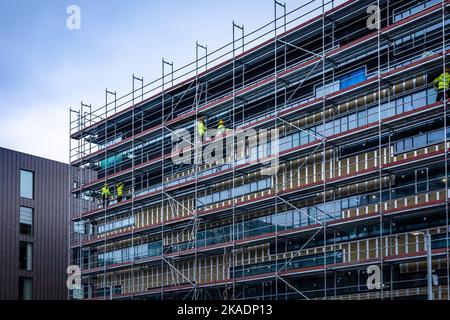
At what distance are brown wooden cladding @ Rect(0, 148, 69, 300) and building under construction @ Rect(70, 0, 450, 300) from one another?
11.0 ft

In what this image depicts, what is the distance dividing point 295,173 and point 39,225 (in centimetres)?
2291

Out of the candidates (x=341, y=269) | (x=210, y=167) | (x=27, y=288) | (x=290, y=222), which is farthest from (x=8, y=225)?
(x=341, y=269)

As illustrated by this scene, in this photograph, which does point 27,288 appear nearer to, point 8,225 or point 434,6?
point 8,225

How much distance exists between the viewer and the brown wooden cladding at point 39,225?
50531mm

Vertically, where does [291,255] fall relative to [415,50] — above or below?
below

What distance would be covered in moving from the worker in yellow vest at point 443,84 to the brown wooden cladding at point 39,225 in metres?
31.6

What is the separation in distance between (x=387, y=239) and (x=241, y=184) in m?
10.6

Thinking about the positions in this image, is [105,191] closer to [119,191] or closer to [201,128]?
[119,191]

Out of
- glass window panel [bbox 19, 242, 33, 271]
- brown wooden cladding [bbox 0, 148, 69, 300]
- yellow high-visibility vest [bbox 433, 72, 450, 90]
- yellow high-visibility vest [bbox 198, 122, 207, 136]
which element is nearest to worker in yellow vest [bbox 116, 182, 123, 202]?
brown wooden cladding [bbox 0, 148, 69, 300]

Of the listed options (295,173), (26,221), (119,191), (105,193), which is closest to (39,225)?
(26,221)

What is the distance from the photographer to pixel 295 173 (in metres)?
37.3

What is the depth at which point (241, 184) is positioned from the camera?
4047 centimetres

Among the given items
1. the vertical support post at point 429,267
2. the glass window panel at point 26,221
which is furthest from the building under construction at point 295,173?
the glass window panel at point 26,221

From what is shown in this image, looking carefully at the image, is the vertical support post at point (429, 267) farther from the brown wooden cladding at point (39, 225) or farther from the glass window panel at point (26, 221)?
the glass window panel at point (26, 221)
